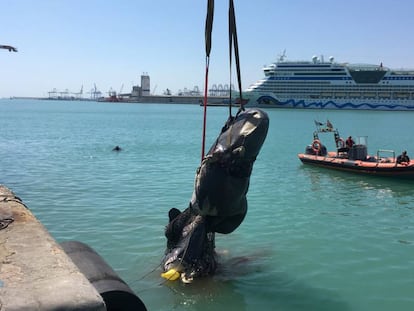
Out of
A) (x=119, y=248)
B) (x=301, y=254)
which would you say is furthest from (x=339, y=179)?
(x=119, y=248)

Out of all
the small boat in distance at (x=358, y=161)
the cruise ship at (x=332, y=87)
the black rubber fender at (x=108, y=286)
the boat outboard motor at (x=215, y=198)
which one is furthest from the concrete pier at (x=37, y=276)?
the cruise ship at (x=332, y=87)

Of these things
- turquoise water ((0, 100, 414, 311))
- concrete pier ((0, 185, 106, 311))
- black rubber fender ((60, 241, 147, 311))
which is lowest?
turquoise water ((0, 100, 414, 311))

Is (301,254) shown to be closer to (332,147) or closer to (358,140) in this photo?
(358,140)

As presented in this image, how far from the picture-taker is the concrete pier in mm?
2980

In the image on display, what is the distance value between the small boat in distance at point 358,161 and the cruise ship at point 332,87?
10613 cm

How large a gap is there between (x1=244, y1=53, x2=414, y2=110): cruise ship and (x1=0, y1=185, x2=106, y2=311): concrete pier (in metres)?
129

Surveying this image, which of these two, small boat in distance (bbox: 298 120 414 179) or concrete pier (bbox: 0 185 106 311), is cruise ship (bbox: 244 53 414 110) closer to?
small boat in distance (bbox: 298 120 414 179)

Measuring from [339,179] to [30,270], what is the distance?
64.4 ft

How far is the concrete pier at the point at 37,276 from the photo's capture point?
2.98 m

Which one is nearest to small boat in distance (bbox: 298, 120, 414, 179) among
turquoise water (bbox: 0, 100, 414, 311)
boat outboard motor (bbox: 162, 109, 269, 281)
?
turquoise water (bbox: 0, 100, 414, 311)

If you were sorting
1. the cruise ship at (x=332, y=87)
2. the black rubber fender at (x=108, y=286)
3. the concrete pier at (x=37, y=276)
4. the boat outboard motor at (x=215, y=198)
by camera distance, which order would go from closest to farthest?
the concrete pier at (x=37, y=276) < the black rubber fender at (x=108, y=286) < the boat outboard motor at (x=215, y=198) < the cruise ship at (x=332, y=87)

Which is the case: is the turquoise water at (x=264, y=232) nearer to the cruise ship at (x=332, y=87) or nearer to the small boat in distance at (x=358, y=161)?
the small boat in distance at (x=358, y=161)

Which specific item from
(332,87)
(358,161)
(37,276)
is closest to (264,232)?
(37,276)

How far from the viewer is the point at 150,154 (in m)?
32.9
